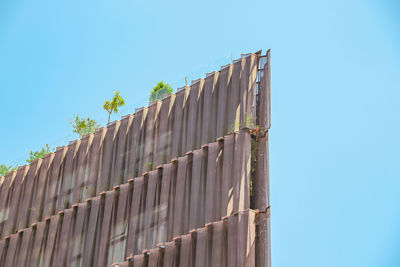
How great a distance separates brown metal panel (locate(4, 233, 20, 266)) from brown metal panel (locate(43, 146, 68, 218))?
2.09 m

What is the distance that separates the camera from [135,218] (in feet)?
88.4

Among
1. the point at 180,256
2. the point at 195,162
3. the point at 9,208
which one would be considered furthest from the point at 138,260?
the point at 9,208

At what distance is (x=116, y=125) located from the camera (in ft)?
101

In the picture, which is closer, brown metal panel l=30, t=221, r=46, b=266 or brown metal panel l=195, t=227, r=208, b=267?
brown metal panel l=195, t=227, r=208, b=267

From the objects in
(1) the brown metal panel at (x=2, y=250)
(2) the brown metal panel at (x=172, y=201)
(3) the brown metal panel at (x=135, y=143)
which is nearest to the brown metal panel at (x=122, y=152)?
(3) the brown metal panel at (x=135, y=143)

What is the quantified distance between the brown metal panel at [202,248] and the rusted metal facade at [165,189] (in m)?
0.04

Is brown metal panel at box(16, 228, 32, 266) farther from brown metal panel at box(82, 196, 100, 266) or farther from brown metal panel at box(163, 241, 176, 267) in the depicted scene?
brown metal panel at box(163, 241, 176, 267)

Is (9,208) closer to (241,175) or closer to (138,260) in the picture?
(138,260)

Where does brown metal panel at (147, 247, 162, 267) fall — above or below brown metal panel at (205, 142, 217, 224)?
below

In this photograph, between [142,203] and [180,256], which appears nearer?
[180,256]

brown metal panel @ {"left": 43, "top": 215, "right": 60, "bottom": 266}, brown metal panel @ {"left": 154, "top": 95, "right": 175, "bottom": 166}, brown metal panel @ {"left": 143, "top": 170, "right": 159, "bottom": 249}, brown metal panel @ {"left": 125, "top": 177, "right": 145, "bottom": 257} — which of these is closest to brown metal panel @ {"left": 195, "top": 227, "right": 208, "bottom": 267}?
brown metal panel @ {"left": 143, "top": 170, "right": 159, "bottom": 249}

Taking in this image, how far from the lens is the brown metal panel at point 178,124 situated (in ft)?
90.0

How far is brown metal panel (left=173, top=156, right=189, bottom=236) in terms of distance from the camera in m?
25.0

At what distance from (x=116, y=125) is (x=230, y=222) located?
9.68 m
